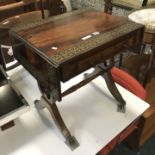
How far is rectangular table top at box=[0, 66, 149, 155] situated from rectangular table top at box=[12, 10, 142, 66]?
339 mm

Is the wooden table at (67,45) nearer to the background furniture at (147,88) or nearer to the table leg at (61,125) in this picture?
the table leg at (61,125)

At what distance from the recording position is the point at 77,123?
0.81 meters

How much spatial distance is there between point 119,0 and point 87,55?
3.98 ft

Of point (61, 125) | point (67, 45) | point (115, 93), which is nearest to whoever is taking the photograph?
point (67, 45)

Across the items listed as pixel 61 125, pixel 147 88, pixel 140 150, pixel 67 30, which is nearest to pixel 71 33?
pixel 67 30

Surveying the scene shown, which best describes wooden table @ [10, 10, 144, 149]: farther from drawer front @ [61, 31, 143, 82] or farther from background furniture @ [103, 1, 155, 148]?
background furniture @ [103, 1, 155, 148]

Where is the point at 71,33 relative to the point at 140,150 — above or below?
above

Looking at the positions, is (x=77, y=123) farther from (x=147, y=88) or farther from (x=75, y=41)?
(x=147, y=88)

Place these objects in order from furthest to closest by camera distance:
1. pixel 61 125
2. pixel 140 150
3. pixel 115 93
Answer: pixel 140 150
pixel 115 93
pixel 61 125

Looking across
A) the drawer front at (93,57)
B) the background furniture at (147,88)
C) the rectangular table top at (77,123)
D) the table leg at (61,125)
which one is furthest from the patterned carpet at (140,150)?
the drawer front at (93,57)

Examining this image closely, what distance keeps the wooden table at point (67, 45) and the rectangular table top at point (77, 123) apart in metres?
0.05

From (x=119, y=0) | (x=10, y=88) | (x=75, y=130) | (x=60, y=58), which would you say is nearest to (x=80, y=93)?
(x=75, y=130)

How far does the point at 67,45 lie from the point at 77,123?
13.8 inches

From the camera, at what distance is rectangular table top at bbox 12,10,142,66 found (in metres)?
0.56
